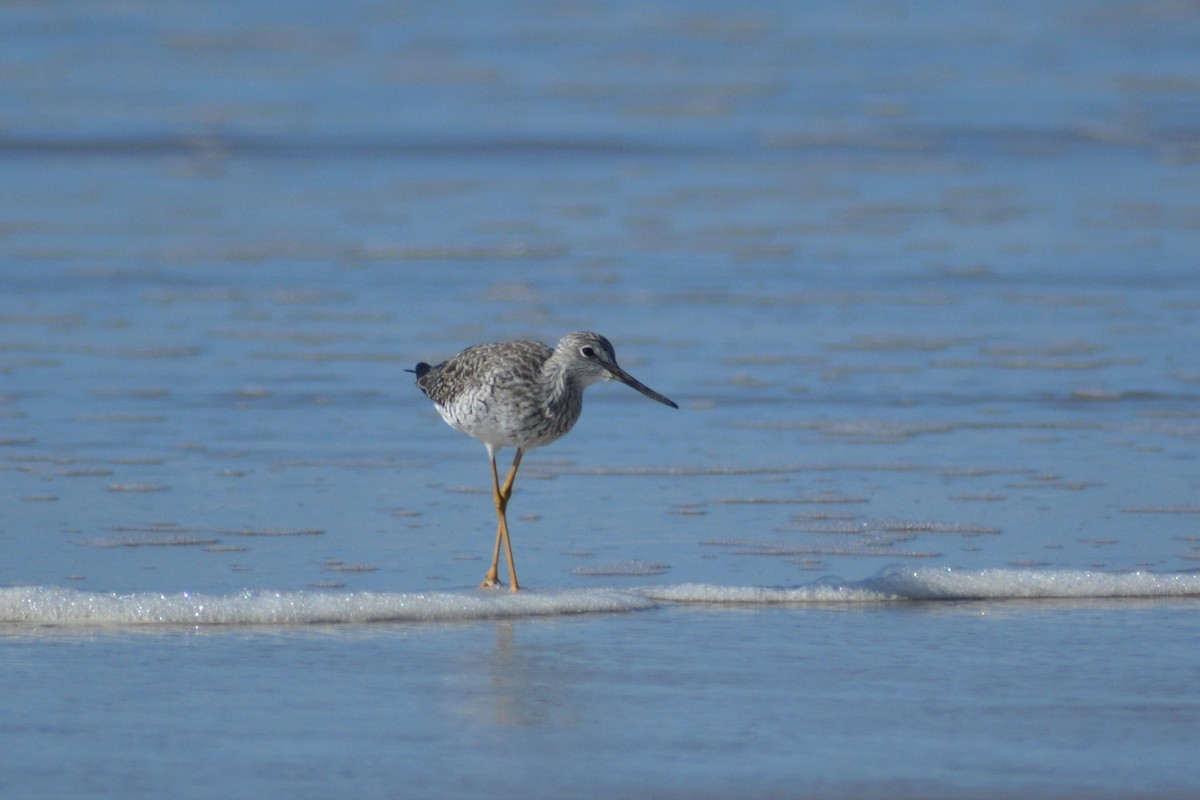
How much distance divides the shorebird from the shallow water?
1.39 feet

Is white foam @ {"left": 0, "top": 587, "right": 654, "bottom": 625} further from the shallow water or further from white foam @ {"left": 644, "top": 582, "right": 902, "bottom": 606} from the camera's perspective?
white foam @ {"left": 644, "top": 582, "right": 902, "bottom": 606}

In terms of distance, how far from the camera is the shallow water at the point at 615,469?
4871 mm

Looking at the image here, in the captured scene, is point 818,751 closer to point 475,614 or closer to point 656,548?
point 475,614

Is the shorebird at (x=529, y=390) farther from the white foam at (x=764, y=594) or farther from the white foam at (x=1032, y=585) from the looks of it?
the white foam at (x=1032, y=585)

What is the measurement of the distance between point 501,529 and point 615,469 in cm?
138

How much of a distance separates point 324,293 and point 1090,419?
5520 millimetres

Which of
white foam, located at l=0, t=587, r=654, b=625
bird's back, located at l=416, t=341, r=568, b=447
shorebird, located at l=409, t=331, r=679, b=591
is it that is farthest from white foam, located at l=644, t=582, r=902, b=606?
bird's back, located at l=416, t=341, r=568, b=447

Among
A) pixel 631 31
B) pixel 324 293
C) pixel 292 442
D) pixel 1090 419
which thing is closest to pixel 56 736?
pixel 292 442

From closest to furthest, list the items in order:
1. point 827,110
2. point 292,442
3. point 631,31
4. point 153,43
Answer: point 292,442
point 827,110
point 153,43
point 631,31

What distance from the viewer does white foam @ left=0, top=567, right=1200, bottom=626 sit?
5.91 metres

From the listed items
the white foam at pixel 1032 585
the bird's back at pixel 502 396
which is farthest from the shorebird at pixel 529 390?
the white foam at pixel 1032 585

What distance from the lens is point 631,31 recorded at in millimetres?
34594

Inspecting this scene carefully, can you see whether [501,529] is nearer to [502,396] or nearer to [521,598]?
[502,396]

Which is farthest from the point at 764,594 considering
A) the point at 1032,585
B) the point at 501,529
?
the point at 501,529
